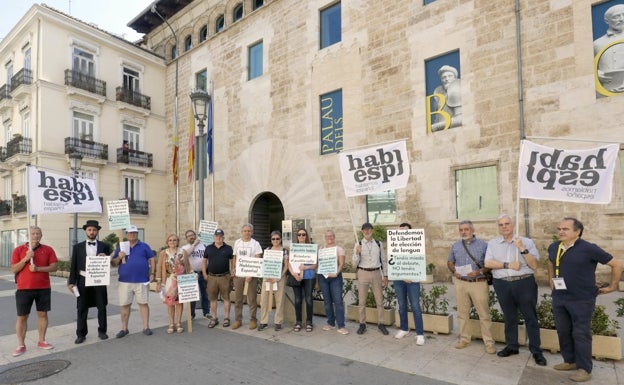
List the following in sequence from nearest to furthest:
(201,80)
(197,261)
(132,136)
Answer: (197,261), (201,80), (132,136)

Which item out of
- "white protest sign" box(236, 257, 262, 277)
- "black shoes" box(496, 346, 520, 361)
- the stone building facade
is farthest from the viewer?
the stone building facade

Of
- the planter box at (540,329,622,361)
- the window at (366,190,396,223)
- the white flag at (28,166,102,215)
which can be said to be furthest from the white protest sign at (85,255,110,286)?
the window at (366,190,396,223)

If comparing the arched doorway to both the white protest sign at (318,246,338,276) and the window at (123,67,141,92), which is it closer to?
the window at (123,67,141,92)

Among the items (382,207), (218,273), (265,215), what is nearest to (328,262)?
(218,273)

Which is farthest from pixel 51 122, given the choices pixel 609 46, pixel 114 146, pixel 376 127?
pixel 609 46

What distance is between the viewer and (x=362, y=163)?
7711 millimetres

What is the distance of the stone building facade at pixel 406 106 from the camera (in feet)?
36.9

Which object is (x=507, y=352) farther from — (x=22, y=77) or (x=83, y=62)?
(x=22, y=77)

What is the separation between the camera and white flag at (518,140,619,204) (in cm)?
573

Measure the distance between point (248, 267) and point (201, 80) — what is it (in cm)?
1774

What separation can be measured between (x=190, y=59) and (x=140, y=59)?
12.4ft

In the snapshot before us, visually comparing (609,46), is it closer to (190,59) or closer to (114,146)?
(190,59)

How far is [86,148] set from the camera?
22172 millimetres

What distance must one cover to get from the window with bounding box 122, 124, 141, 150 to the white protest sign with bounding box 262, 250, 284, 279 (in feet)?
65.5
